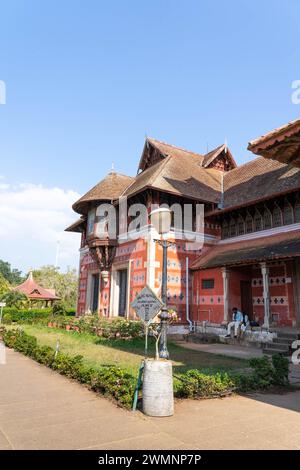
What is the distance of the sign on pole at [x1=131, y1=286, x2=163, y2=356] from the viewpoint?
6.57 m

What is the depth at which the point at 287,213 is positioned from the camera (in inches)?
642

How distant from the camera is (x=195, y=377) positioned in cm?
Result: 673

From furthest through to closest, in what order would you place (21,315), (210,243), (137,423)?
(21,315)
(210,243)
(137,423)

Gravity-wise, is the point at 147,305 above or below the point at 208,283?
below

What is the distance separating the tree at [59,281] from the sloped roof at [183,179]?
43913 mm

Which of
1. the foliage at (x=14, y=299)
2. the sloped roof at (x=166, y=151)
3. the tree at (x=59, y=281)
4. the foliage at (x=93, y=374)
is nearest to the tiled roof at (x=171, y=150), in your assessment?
the sloped roof at (x=166, y=151)

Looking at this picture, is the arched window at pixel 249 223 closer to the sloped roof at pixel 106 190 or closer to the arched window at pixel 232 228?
the arched window at pixel 232 228

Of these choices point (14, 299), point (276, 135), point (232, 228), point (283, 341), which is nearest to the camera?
point (276, 135)

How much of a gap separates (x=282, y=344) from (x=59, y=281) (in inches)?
2262

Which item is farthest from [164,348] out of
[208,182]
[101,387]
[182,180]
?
[208,182]

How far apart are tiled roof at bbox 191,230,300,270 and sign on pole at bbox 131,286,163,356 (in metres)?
8.21

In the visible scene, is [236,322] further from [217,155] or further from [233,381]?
[217,155]

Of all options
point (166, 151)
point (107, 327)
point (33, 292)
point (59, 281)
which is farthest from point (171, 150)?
point (59, 281)

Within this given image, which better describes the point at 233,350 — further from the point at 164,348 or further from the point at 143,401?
the point at 143,401
